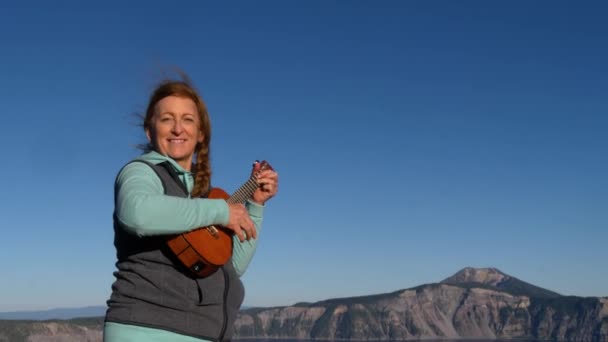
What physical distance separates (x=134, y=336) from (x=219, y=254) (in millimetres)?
495

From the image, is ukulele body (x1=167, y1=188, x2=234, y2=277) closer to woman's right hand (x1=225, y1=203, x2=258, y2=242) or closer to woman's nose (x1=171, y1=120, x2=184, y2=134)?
woman's right hand (x1=225, y1=203, x2=258, y2=242)

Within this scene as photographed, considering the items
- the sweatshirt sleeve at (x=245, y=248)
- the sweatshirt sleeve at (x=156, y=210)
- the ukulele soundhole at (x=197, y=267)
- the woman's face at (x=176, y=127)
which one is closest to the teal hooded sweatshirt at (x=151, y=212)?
the sweatshirt sleeve at (x=156, y=210)

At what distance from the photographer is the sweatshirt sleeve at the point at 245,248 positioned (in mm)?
3924

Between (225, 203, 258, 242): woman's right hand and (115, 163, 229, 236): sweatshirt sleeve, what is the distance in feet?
0.29

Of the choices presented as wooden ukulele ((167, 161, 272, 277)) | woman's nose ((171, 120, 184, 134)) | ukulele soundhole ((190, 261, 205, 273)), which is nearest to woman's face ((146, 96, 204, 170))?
woman's nose ((171, 120, 184, 134))

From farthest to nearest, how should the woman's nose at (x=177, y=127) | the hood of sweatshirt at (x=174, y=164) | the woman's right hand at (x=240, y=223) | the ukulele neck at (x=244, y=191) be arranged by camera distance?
1. the ukulele neck at (x=244, y=191)
2. the woman's nose at (x=177, y=127)
3. the hood of sweatshirt at (x=174, y=164)
4. the woman's right hand at (x=240, y=223)

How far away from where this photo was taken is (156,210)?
302 cm

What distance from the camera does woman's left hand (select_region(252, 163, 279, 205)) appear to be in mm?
3801

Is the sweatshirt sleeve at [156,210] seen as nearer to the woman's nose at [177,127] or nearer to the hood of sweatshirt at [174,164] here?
the hood of sweatshirt at [174,164]

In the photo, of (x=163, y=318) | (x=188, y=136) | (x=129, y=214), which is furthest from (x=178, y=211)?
(x=188, y=136)

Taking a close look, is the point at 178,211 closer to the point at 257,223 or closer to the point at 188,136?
the point at 188,136

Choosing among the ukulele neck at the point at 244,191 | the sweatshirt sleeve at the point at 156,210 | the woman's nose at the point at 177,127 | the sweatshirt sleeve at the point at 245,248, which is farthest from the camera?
the sweatshirt sleeve at the point at 245,248

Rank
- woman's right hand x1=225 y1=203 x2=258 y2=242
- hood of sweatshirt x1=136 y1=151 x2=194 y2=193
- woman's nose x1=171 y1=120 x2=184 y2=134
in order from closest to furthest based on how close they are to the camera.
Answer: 1. woman's right hand x1=225 y1=203 x2=258 y2=242
2. hood of sweatshirt x1=136 y1=151 x2=194 y2=193
3. woman's nose x1=171 y1=120 x2=184 y2=134

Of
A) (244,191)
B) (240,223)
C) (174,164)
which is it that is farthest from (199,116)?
(240,223)
